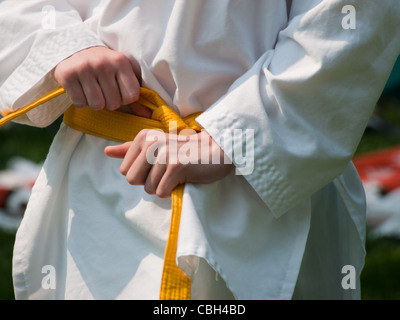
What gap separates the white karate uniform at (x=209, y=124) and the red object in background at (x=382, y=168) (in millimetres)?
2402

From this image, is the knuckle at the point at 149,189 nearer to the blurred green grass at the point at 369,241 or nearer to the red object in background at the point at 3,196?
the blurred green grass at the point at 369,241

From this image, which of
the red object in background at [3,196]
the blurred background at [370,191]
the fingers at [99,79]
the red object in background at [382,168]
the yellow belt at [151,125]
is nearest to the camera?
the yellow belt at [151,125]

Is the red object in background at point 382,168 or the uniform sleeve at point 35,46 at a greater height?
the red object in background at point 382,168

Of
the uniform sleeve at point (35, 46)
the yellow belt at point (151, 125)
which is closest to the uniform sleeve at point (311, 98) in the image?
the yellow belt at point (151, 125)

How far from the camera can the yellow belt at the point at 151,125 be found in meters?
1.25

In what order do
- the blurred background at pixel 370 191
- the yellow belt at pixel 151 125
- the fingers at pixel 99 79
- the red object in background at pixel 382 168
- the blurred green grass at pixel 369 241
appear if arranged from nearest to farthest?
1. the yellow belt at pixel 151 125
2. the fingers at pixel 99 79
3. the blurred green grass at pixel 369 241
4. the blurred background at pixel 370 191
5. the red object in background at pixel 382 168

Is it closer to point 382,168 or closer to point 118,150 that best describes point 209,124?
point 118,150

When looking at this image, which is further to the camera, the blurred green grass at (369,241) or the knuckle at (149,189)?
the blurred green grass at (369,241)

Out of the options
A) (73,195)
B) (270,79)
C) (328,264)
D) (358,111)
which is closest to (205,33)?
(270,79)

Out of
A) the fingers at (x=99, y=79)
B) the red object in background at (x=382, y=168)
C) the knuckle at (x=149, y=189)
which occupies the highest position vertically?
the red object in background at (x=382, y=168)

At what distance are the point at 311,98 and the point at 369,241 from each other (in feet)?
7.37

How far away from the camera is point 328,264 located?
167 centimetres

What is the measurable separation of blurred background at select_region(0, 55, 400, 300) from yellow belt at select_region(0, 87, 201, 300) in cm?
32

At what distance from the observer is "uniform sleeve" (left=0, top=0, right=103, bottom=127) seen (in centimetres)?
144
